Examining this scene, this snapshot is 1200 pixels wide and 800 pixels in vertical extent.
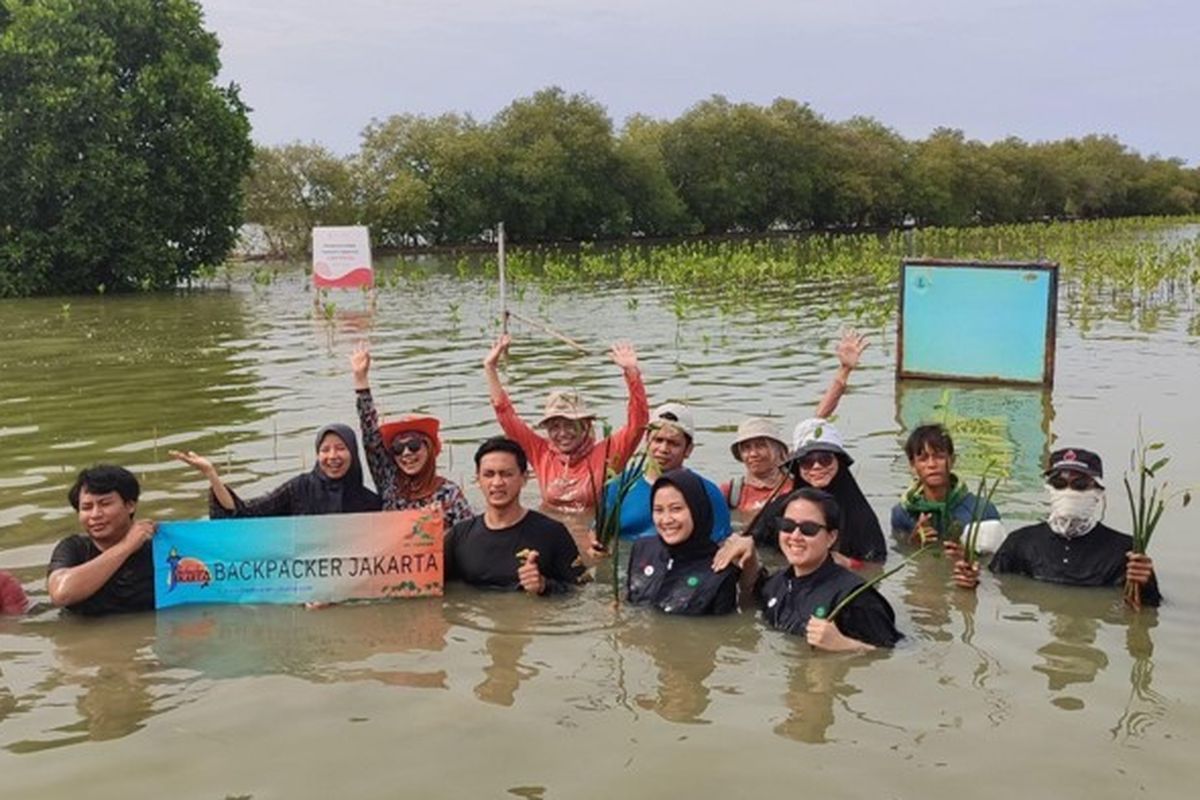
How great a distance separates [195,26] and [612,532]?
29.7 metres

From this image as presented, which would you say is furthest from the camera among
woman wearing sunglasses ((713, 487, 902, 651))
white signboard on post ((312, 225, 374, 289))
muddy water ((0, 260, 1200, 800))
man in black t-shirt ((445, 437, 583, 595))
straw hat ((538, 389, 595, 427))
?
white signboard on post ((312, 225, 374, 289))

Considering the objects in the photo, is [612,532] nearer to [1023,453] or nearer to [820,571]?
[820,571]

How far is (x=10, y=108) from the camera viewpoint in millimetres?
29594

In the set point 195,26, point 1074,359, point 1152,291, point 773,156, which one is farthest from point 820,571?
point 773,156

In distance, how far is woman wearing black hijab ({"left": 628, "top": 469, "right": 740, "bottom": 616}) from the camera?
5934mm

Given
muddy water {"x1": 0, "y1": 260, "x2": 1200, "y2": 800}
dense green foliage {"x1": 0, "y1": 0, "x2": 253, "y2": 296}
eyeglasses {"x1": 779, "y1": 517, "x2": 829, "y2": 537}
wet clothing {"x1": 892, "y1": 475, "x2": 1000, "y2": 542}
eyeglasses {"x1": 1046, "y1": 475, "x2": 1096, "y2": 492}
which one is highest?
dense green foliage {"x1": 0, "y1": 0, "x2": 253, "y2": 296}

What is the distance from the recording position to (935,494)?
7.11 metres

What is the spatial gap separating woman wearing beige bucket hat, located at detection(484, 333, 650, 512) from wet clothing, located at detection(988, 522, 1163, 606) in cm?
236

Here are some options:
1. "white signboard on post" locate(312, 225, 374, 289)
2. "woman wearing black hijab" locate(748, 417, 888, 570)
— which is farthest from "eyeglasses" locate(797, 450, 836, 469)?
"white signboard on post" locate(312, 225, 374, 289)

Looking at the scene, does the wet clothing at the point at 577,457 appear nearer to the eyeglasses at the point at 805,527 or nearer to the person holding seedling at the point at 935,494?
the person holding seedling at the point at 935,494

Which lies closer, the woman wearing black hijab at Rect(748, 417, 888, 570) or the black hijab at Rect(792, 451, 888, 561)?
the woman wearing black hijab at Rect(748, 417, 888, 570)

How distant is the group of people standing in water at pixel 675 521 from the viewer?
5781mm

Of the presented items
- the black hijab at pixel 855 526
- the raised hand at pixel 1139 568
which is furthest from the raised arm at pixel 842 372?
the raised hand at pixel 1139 568

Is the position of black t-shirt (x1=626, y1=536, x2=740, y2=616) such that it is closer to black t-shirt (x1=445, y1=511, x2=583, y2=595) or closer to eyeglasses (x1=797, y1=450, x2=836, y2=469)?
black t-shirt (x1=445, y1=511, x2=583, y2=595)
